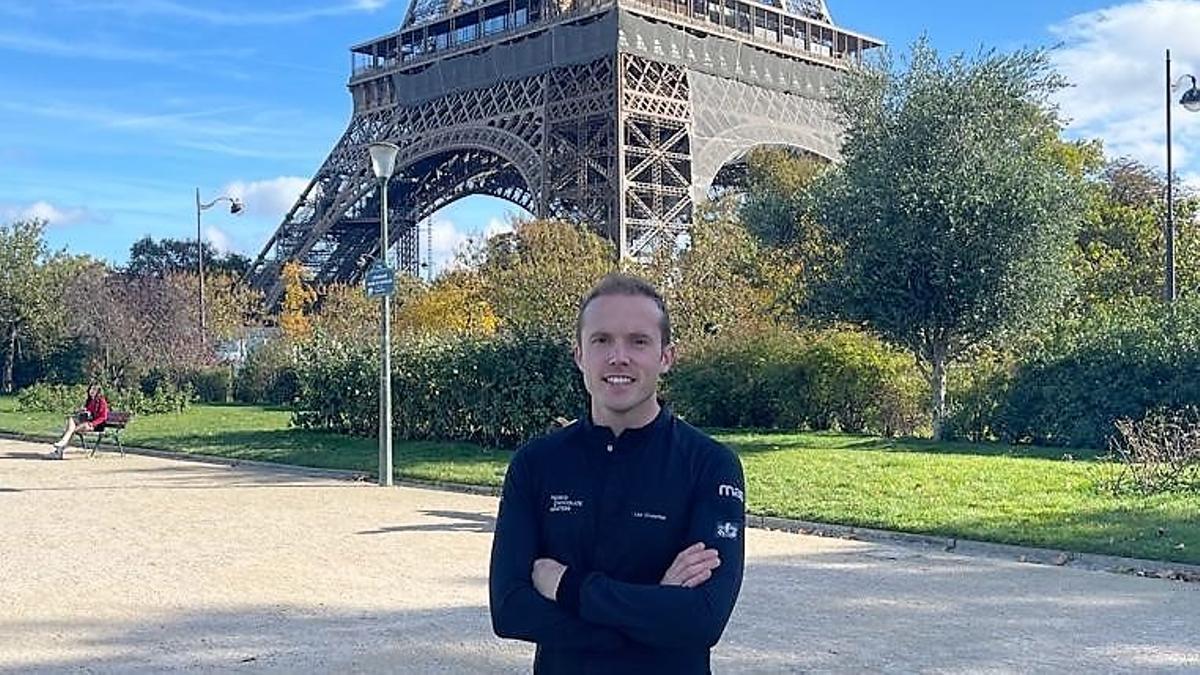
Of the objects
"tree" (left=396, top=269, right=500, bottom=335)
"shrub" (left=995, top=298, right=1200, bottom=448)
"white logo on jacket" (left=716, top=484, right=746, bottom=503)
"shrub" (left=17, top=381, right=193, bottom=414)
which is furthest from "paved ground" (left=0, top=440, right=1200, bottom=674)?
"tree" (left=396, top=269, right=500, bottom=335)

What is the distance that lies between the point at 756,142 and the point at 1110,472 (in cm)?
2907

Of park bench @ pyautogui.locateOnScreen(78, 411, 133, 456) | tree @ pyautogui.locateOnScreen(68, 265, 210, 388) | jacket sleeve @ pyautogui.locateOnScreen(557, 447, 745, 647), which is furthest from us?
tree @ pyautogui.locateOnScreen(68, 265, 210, 388)

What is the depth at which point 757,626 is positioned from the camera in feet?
22.0

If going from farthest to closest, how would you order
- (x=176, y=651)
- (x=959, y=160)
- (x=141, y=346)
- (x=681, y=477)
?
1. (x=141, y=346)
2. (x=959, y=160)
3. (x=176, y=651)
4. (x=681, y=477)

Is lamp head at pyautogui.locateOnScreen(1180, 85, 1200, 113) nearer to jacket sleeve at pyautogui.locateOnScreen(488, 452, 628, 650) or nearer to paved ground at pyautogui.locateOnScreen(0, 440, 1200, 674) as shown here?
paved ground at pyautogui.locateOnScreen(0, 440, 1200, 674)

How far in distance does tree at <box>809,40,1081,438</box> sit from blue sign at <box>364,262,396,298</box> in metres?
8.13

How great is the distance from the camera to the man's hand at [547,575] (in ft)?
8.29

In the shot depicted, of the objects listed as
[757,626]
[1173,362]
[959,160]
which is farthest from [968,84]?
[757,626]

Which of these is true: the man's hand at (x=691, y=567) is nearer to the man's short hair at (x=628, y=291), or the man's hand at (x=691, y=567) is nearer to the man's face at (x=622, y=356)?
the man's face at (x=622, y=356)

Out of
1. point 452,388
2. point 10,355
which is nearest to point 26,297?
point 10,355

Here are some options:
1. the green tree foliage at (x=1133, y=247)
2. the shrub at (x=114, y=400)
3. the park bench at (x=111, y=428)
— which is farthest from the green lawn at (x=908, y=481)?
the green tree foliage at (x=1133, y=247)

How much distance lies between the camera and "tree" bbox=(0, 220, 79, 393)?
40.7 m

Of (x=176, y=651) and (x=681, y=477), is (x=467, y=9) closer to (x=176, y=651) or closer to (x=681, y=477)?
(x=176, y=651)

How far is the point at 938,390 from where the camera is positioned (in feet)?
63.5
